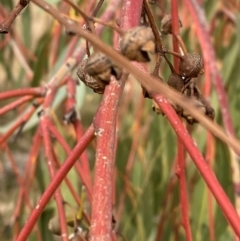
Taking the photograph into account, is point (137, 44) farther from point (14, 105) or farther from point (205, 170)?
point (14, 105)

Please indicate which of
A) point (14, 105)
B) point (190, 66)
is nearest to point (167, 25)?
point (190, 66)

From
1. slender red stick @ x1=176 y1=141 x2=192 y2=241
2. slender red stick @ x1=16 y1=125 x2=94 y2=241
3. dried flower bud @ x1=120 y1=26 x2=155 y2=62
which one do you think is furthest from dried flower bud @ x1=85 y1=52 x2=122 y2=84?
slender red stick @ x1=176 y1=141 x2=192 y2=241

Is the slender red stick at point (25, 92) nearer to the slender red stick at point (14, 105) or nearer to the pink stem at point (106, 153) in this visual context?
the slender red stick at point (14, 105)

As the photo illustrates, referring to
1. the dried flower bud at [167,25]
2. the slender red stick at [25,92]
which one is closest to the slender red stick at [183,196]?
the dried flower bud at [167,25]

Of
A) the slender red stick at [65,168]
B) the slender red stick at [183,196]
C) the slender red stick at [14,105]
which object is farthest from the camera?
the slender red stick at [14,105]

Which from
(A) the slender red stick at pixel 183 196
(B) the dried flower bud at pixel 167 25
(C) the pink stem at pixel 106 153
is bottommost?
(A) the slender red stick at pixel 183 196

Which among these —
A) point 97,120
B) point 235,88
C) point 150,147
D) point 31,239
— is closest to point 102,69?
point 97,120
